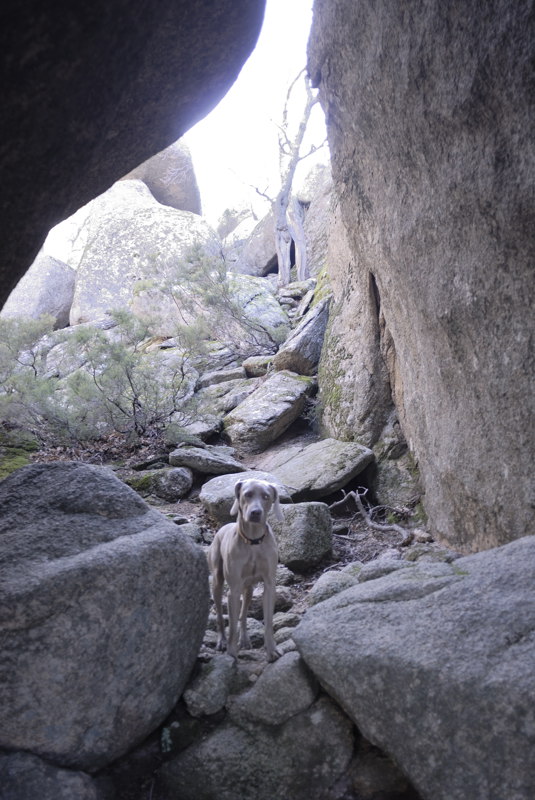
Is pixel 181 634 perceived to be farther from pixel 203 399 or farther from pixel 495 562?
pixel 203 399

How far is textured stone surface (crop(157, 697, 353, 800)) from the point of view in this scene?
3672 mm

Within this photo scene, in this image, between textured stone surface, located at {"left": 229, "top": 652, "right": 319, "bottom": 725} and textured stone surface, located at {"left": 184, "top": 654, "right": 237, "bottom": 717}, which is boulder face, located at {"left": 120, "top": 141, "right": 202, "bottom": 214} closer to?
textured stone surface, located at {"left": 184, "top": 654, "right": 237, "bottom": 717}

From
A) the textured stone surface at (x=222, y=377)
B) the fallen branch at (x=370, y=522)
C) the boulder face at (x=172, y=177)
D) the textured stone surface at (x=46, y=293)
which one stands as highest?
the boulder face at (x=172, y=177)

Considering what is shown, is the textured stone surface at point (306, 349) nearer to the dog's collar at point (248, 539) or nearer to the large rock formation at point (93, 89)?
the dog's collar at point (248, 539)

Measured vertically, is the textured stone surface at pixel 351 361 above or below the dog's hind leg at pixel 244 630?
above

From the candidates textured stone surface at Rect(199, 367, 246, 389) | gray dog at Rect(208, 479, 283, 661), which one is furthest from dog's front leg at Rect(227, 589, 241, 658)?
textured stone surface at Rect(199, 367, 246, 389)

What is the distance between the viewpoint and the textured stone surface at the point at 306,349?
12977 mm

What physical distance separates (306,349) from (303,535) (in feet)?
21.8

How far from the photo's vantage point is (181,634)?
4.19 metres

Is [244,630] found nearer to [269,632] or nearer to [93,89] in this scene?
[269,632]

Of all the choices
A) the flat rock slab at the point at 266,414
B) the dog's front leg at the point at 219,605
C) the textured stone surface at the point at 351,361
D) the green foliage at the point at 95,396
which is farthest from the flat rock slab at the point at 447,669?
the green foliage at the point at 95,396

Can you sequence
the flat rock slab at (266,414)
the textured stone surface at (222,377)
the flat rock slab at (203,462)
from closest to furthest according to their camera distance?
the flat rock slab at (203,462), the flat rock slab at (266,414), the textured stone surface at (222,377)

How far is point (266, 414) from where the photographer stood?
1152cm

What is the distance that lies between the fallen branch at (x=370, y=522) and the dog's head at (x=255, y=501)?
2.97 meters
